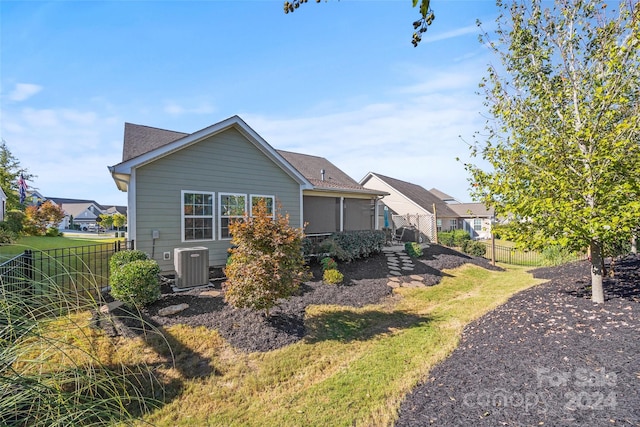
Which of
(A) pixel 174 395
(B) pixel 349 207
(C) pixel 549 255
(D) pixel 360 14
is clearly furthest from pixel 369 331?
(C) pixel 549 255

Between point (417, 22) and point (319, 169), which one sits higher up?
point (319, 169)

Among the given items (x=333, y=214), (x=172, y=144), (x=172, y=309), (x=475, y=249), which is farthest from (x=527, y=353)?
(x=475, y=249)

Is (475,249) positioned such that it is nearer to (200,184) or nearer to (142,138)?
(200,184)

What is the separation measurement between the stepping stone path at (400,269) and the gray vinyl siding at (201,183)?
14.1ft

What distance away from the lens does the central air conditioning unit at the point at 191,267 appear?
7629mm

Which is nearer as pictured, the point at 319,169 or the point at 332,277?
the point at 332,277

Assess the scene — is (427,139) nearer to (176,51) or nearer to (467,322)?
(467,322)

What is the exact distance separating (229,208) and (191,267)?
295 centimetres

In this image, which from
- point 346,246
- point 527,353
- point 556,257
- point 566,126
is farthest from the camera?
point 556,257

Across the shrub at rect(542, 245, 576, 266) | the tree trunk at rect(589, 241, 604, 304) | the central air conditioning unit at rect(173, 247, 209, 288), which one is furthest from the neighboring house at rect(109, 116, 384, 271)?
the shrub at rect(542, 245, 576, 266)

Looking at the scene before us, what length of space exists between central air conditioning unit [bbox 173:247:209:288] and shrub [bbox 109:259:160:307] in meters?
1.31

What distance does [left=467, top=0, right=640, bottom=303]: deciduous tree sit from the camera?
477cm

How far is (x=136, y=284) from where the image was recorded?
19.8 ft

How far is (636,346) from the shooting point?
3582 mm
